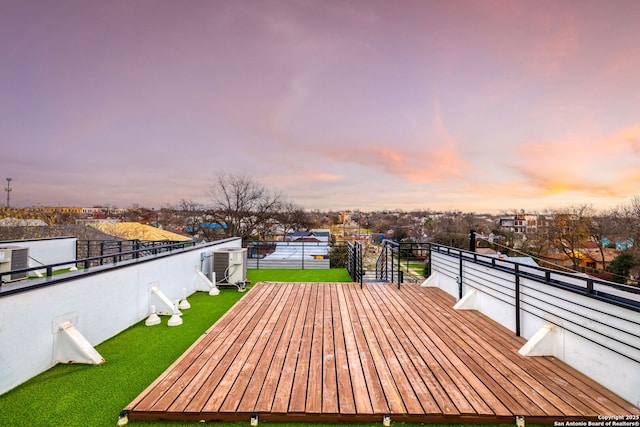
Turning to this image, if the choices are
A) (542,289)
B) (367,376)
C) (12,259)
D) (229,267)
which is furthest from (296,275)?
(12,259)

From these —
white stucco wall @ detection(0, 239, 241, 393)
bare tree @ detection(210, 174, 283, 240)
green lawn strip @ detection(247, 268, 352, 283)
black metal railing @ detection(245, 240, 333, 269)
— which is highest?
bare tree @ detection(210, 174, 283, 240)

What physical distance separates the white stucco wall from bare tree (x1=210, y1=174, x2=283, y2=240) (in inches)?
580

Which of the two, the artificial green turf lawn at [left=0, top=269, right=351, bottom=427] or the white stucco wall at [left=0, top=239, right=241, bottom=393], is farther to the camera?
the white stucco wall at [left=0, top=239, right=241, bottom=393]

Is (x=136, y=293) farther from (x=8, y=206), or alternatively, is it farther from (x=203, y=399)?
(x=8, y=206)

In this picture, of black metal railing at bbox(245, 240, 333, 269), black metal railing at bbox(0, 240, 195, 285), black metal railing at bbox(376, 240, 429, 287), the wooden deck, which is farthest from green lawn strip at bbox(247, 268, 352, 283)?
the wooden deck

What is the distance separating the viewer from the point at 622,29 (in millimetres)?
6863

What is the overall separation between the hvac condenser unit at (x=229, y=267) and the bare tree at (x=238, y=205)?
13058 mm

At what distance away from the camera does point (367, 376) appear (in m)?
2.21

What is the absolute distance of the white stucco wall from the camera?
2.11 metres

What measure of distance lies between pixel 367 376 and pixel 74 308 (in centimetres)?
298

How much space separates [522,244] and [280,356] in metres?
28.6

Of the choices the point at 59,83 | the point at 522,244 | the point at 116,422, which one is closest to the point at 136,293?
the point at 116,422

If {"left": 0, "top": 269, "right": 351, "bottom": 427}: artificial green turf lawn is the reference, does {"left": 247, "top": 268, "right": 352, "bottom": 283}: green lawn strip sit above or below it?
below

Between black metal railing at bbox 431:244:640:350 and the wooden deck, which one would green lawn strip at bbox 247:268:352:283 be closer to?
the wooden deck
